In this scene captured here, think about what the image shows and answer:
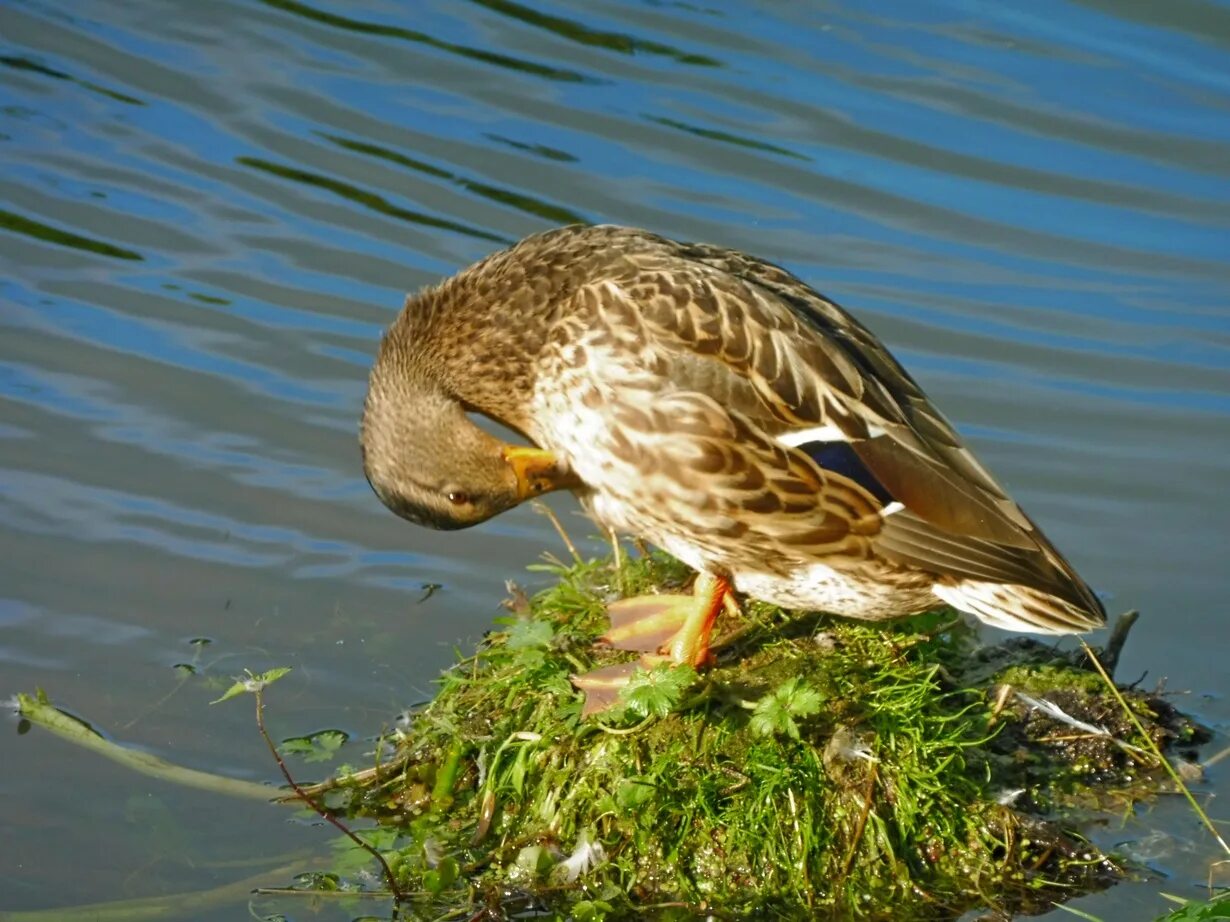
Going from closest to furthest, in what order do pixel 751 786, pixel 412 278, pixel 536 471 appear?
1. pixel 751 786
2. pixel 536 471
3. pixel 412 278

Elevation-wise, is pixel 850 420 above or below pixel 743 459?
above

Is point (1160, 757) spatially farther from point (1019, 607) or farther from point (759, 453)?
point (759, 453)

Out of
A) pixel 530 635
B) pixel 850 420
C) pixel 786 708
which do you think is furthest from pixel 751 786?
pixel 850 420

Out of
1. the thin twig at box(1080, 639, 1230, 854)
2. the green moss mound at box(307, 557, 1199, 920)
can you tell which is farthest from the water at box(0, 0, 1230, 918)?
the green moss mound at box(307, 557, 1199, 920)

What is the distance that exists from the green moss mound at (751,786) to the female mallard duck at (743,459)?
26cm

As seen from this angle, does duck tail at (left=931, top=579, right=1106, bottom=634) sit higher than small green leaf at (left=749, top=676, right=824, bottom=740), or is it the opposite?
duck tail at (left=931, top=579, right=1106, bottom=634)

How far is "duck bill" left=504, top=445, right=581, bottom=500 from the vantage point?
5.39 metres

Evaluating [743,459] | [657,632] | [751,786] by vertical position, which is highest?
[743,459]

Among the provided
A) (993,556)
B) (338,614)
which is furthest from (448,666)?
(993,556)

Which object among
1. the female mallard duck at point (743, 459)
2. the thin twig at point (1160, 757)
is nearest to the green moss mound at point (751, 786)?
the thin twig at point (1160, 757)

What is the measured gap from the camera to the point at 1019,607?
203 inches

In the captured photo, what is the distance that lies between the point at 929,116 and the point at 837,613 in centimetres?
560

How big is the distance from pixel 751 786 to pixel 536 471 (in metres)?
1.30

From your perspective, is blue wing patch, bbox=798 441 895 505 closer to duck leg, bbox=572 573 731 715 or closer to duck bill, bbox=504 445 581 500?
duck leg, bbox=572 573 731 715
